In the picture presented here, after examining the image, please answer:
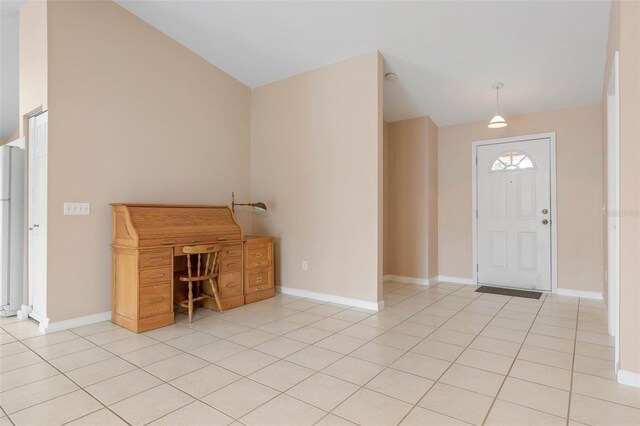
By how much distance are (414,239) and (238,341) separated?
3245 millimetres

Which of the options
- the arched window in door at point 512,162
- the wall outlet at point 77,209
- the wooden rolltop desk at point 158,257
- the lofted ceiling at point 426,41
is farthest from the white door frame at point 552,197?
the wall outlet at point 77,209

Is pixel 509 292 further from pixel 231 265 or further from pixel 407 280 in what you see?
pixel 231 265

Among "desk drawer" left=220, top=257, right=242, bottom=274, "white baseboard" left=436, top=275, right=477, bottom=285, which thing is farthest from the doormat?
"desk drawer" left=220, top=257, right=242, bottom=274

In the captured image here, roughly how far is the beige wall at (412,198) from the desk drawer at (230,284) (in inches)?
99.0

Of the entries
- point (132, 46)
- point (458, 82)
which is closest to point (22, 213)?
point (132, 46)

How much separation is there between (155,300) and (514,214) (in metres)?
4.63

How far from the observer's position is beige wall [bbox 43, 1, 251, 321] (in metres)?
3.15

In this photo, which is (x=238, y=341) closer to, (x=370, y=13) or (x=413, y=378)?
(x=413, y=378)

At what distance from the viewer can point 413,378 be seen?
2.22 meters

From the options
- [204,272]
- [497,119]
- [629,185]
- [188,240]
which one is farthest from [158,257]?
[497,119]

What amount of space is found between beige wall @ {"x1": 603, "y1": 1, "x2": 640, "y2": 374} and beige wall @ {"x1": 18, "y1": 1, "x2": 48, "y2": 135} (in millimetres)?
4406

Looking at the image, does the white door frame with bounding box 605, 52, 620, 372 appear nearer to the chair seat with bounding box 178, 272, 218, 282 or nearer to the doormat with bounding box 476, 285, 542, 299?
the doormat with bounding box 476, 285, 542, 299

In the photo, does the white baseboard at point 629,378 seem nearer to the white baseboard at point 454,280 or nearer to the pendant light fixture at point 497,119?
the pendant light fixture at point 497,119

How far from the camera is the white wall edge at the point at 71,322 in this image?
3.06m
